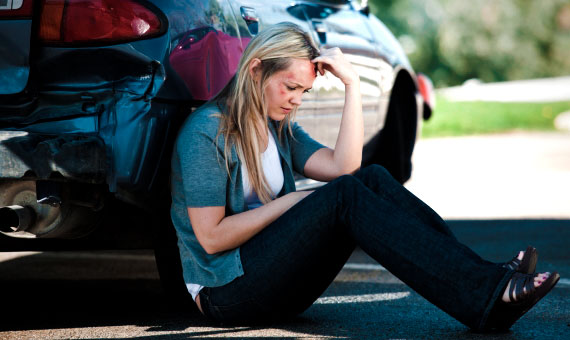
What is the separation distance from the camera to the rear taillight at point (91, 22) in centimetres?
322

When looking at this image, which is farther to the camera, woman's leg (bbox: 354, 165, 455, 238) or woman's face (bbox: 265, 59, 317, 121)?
woman's face (bbox: 265, 59, 317, 121)

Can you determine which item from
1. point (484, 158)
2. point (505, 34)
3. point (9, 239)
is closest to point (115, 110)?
point (9, 239)

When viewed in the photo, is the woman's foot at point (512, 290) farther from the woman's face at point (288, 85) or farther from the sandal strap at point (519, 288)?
the woman's face at point (288, 85)

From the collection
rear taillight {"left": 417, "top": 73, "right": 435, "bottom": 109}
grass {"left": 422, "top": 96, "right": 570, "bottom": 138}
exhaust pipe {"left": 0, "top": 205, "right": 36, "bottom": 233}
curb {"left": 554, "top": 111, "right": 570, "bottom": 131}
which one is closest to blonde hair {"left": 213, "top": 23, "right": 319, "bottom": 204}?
exhaust pipe {"left": 0, "top": 205, "right": 36, "bottom": 233}

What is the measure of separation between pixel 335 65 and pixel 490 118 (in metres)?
15.7

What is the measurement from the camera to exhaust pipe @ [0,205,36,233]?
3094 millimetres

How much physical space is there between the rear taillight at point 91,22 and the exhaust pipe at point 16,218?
1.98 ft

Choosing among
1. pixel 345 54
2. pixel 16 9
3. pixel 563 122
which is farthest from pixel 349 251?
pixel 563 122

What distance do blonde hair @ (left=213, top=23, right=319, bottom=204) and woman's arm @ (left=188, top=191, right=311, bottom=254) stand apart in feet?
0.48

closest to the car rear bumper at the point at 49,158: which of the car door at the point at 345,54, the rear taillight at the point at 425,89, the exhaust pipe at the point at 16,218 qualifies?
the exhaust pipe at the point at 16,218

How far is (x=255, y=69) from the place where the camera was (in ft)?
10.9

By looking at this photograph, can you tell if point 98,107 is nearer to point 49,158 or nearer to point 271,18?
point 49,158

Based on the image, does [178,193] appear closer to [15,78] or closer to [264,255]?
[264,255]

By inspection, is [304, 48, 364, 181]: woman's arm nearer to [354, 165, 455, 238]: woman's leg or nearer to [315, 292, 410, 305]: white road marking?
[354, 165, 455, 238]: woman's leg
